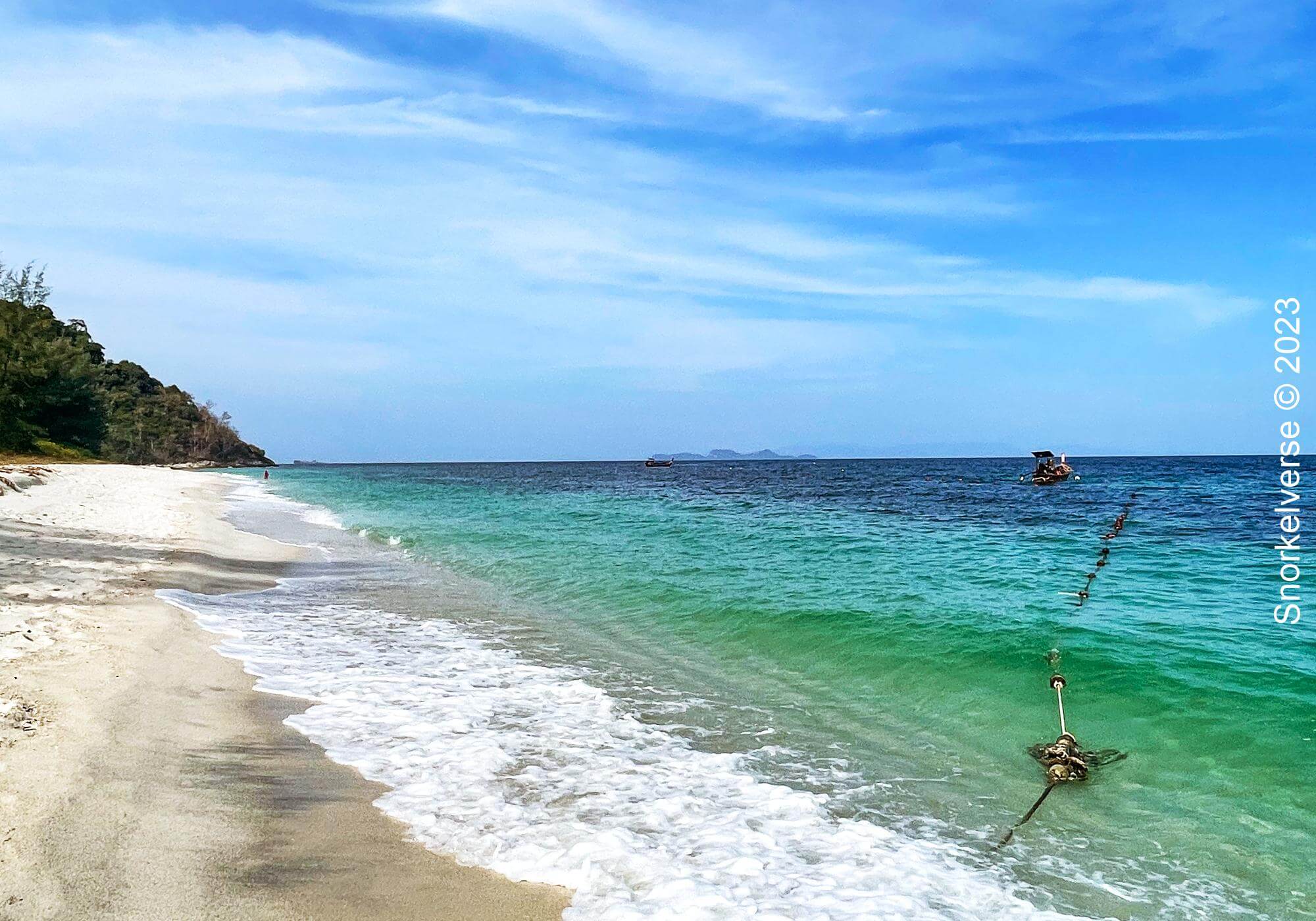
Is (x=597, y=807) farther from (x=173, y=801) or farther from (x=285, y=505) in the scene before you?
(x=285, y=505)

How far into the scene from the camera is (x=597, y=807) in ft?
16.9

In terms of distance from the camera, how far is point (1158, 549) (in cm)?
1803

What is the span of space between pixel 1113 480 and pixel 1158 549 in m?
45.6

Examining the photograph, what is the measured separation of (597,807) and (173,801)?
259 cm

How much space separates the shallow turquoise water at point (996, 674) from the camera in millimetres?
5008

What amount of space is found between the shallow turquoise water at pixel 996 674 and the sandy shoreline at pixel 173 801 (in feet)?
9.53

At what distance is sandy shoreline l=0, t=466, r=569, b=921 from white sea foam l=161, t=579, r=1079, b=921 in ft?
0.99

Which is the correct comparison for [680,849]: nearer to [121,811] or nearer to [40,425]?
[121,811]

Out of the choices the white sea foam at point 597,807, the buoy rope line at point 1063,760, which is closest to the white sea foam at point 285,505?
the white sea foam at point 597,807

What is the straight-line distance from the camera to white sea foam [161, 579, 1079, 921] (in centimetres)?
413

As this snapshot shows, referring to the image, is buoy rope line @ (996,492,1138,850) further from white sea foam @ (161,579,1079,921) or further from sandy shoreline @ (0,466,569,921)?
sandy shoreline @ (0,466,569,921)

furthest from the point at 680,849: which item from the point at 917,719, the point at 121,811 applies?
the point at 917,719

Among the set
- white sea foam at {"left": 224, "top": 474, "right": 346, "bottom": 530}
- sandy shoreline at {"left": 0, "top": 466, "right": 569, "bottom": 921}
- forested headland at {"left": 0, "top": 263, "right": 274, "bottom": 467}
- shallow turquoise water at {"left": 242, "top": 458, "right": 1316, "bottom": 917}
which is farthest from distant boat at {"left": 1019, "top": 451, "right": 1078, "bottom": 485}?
forested headland at {"left": 0, "top": 263, "right": 274, "bottom": 467}

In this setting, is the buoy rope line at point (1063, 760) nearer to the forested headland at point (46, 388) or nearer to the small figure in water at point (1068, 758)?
the small figure in water at point (1068, 758)
